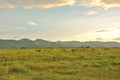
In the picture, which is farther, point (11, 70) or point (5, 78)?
point (11, 70)

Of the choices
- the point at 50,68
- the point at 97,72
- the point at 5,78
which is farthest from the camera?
the point at 50,68

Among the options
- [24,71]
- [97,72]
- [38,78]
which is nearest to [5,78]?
[38,78]

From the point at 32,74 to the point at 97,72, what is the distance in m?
4.95

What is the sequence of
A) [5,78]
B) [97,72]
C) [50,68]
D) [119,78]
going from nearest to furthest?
[5,78]
[119,78]
[97,72]
[50,68]

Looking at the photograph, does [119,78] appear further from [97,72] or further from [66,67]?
[66,67]

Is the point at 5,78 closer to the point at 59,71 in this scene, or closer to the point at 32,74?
the point at 32,74

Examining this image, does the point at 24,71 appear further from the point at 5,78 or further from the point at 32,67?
the point at 5,78

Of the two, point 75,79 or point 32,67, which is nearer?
point 75,79

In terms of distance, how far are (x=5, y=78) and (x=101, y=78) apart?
6219 mm

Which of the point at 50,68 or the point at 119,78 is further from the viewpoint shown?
the point at 50,68

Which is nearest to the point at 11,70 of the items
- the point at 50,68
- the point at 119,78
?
the point at 50,68

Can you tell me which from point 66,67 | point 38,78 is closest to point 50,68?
point 66,67

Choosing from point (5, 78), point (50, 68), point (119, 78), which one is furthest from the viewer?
point (50, 68)

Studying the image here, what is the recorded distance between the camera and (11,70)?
22.7 meters
